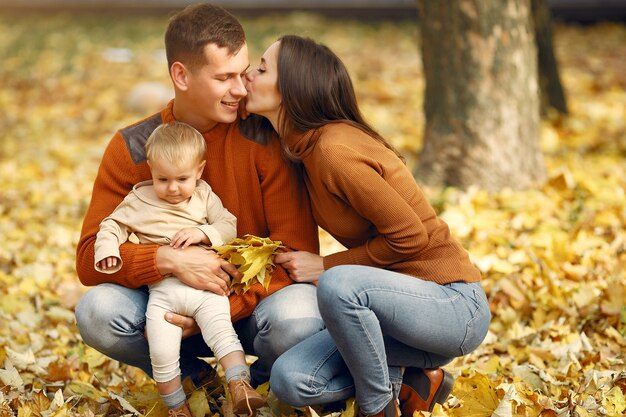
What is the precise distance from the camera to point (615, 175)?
5.11 m

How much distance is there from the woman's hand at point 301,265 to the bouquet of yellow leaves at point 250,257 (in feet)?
0.18

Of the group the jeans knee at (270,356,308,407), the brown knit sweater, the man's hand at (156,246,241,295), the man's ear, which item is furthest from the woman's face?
the jeans knee at (270,356,308,407)

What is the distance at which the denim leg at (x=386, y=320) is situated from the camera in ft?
8.26

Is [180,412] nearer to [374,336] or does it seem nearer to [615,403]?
[374,336]

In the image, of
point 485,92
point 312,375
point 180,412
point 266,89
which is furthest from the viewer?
point 485,92

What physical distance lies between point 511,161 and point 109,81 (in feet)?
17.2

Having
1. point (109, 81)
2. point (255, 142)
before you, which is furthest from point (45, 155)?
point (255, 142)

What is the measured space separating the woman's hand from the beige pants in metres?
0.26

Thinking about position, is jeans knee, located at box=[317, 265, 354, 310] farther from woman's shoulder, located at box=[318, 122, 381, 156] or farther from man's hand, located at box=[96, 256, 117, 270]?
man's hand, located at box=[96, 256, 117, 270]

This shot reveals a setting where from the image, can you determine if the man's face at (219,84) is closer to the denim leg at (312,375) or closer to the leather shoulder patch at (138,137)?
the leather shoulder patch at (138,137)

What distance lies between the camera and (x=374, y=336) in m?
2.55

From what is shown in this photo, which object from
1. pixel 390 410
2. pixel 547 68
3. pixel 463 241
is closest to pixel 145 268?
pixel 390 410

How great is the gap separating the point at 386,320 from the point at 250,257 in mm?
519

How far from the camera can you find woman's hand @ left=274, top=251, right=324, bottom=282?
289 centimetres
